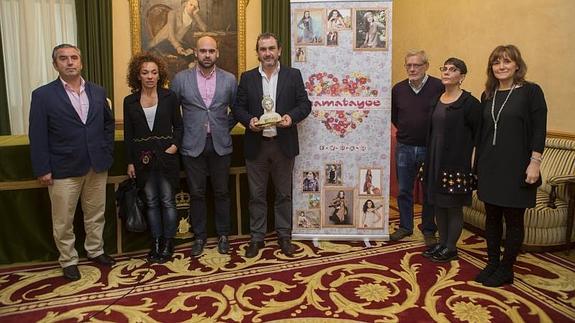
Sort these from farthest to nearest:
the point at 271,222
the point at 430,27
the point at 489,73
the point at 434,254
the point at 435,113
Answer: the point at 430,27, the point at 271,222, the point at 434,254, the point at 435,113, the point at 489,73

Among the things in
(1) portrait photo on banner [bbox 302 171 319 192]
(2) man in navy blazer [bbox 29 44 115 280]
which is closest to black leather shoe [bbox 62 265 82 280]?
(2) man in navy blazer [bbox 29 44 115 280]

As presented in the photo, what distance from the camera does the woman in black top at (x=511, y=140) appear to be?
2.74 meters

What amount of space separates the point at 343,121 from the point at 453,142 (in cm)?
93

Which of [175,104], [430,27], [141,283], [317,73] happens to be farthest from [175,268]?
[430,27]

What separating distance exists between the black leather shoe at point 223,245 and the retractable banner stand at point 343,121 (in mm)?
609

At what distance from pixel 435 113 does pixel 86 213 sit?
2703 millimetres

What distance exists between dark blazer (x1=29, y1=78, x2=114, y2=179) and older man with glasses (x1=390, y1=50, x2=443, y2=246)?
242 cm

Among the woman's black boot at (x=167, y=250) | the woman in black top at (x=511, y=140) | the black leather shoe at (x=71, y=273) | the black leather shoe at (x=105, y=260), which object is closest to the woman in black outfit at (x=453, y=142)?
the woman in black top at (x=511, y=140)

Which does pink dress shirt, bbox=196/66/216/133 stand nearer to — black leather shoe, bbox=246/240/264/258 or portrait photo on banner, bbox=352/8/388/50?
black leather shoe, bbox=246/240/264/258

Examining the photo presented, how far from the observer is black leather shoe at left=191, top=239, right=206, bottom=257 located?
358 centimetres

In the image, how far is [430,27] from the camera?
589cm

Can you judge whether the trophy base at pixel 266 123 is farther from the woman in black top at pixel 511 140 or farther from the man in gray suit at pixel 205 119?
the woman in black top at pixel 511 140

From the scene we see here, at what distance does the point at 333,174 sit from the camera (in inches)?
148

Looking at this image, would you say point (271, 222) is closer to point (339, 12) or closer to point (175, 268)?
point (175, 268)
